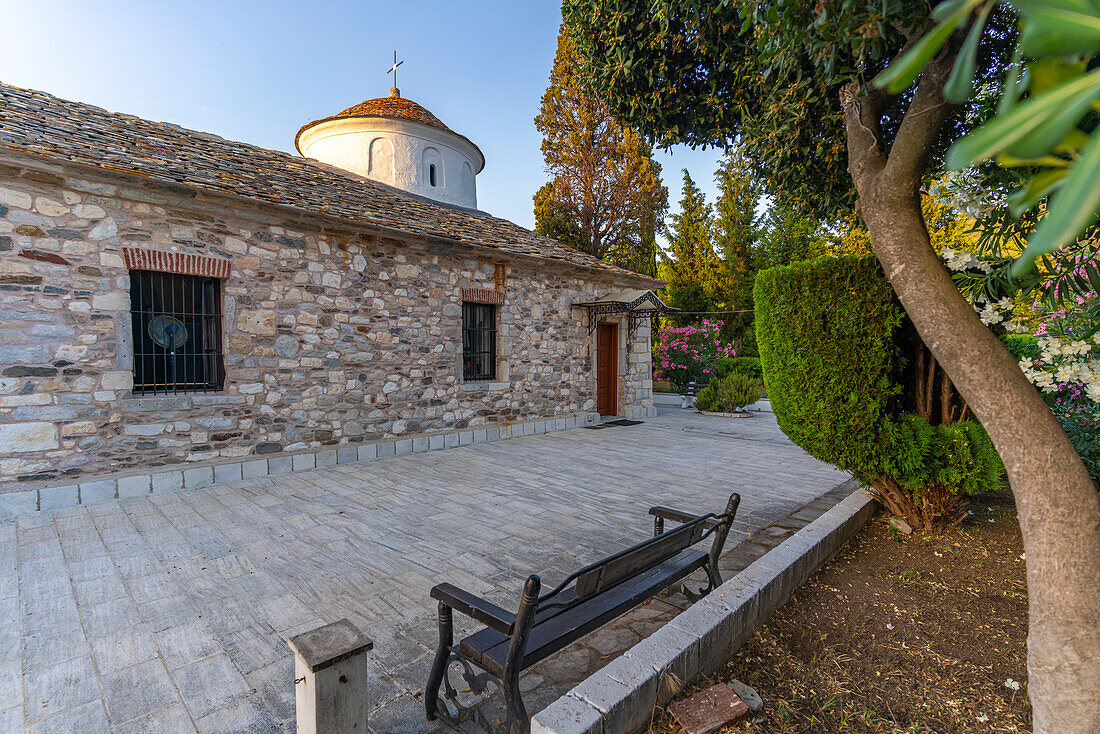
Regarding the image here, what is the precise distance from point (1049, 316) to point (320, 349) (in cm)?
708

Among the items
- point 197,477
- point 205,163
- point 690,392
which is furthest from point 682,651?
point 690,392

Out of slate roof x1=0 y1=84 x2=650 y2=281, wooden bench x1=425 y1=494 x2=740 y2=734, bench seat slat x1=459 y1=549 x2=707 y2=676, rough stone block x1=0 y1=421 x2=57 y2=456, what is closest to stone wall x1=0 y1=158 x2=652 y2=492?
rough stone block x1=0 y1=421 x2=57 y2=456

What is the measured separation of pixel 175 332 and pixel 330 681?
551 centimetres

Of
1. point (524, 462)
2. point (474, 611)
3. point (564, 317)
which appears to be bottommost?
point (524, 462)

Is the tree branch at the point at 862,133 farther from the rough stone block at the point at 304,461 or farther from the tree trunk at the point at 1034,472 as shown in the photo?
the rough stone block at the point at 304,461

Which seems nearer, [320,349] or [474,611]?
[474,611]

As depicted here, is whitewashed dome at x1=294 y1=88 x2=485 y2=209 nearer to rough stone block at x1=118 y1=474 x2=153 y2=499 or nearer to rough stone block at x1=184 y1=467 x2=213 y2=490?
rough stone block at x1=184 y1=467 x2=213 y2=490

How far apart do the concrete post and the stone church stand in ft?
16.0

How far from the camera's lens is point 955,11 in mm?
664

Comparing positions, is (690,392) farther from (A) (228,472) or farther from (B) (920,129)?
(B) (920,129)

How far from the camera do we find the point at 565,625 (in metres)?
2.24

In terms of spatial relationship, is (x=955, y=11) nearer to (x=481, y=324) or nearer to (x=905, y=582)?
(x=905, y=582)

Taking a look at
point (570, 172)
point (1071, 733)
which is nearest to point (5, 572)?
point (1071, 733)

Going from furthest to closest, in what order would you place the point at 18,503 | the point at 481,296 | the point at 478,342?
the point at 478,342
the point at 481,296
the point at 18,503
